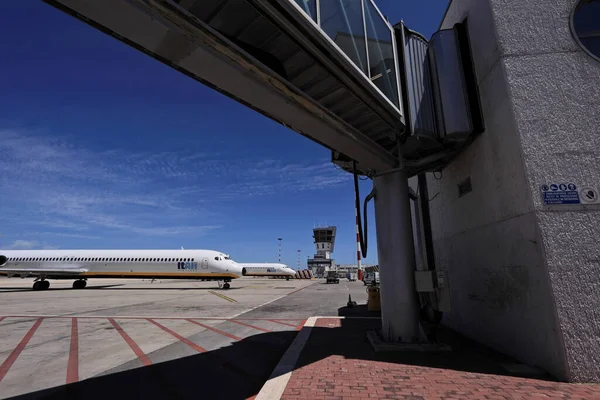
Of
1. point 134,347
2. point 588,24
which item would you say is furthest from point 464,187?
point 134,347

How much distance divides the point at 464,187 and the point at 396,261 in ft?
8.49

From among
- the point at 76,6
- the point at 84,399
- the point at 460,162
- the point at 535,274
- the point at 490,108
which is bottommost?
the point at 84,399

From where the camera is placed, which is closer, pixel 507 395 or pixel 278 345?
pixel 507 395

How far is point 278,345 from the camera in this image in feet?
25.7

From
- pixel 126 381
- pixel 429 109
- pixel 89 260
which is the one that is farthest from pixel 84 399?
pixel 89 260

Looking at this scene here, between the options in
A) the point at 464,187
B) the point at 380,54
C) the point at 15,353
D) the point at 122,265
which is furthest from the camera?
the point at 122,265

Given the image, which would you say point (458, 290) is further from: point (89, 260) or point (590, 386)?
point (89, 260)

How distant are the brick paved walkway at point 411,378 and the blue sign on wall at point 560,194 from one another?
2.72 m

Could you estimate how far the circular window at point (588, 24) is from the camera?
5.71m

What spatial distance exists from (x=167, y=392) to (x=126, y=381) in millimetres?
1075

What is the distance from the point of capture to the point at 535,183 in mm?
5102

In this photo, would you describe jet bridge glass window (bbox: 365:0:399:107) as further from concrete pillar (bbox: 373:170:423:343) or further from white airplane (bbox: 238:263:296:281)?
white airplane (bbox: 238:263:296:281)

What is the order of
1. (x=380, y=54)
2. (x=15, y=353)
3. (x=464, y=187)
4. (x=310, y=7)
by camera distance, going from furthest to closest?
(x=464, y=187) → (x=15, y=353) → (x=380, y=54) → (x=310, y=7)

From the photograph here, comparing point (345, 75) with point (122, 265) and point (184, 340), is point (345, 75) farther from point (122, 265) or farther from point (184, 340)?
point (122, 265)
